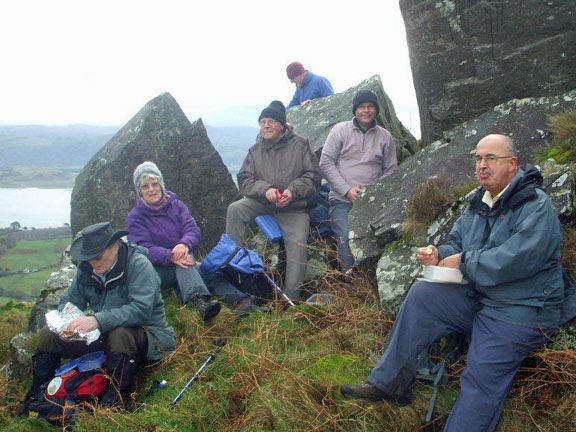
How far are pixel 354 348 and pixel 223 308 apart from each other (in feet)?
7.46

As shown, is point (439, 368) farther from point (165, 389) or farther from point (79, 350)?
point (79, 350)

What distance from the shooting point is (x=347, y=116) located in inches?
388

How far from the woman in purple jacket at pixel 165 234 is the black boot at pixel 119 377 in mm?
1550

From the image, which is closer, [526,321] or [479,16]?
[526,321]

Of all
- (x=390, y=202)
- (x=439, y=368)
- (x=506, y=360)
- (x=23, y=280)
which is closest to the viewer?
(x=506, y=360)

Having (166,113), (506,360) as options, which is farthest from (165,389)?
(166,113)

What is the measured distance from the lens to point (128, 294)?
19.0 feet

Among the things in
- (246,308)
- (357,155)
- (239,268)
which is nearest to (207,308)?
(246,308)

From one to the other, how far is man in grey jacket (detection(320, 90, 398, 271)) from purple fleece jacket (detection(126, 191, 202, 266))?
2.04 m

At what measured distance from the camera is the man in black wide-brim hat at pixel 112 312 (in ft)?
17.8

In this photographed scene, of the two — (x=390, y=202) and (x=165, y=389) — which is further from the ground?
(x=390, y=202)

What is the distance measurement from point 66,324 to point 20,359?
1.81 meters

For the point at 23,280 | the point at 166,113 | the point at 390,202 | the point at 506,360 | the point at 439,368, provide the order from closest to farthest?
the point at 506,360, the point at 439,368, the point at 390,202, the point at 166,113, the point at 23,280

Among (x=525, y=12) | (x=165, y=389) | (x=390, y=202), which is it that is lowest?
(x=165, y=389)
